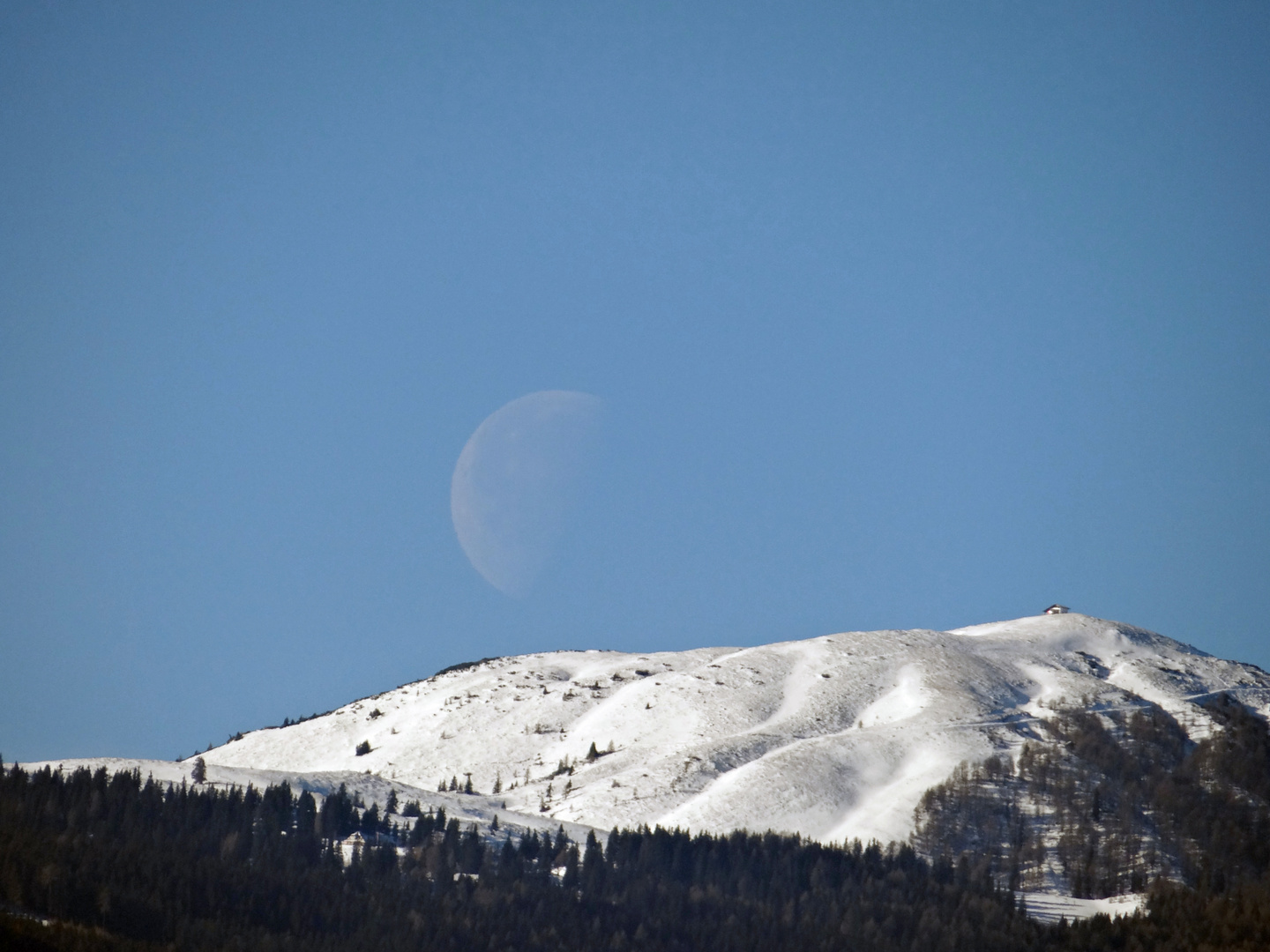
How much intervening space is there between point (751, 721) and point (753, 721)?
18 centimetres

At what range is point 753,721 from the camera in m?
128

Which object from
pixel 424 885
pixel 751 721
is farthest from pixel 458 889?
pixel 751 721

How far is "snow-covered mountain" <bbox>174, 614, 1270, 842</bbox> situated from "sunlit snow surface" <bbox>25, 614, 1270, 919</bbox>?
0.94ft

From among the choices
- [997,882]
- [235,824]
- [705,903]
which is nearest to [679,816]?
[705,903]

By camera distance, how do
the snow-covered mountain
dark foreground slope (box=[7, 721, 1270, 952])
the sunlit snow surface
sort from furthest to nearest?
the snow-covered mountain, the sunlit snow surface, dark foreground slope (box=[7, 721, 1270, 952])

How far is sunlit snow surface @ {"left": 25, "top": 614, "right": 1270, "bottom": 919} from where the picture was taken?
10394cm

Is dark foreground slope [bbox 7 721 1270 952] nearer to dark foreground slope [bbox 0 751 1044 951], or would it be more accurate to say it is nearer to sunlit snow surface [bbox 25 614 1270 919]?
dark foreground slope [bbox 0 751 1044 951]

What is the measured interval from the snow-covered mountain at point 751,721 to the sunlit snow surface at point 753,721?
0.94 ft

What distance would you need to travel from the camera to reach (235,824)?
8294 cm

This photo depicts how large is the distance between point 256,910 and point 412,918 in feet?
30.4

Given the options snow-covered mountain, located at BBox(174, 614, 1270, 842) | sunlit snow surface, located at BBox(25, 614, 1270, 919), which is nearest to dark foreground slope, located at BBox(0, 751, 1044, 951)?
sunlit snow surface, located at BBox(25, 614, 1270, 919)

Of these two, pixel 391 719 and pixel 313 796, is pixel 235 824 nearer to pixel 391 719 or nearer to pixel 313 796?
pixel 313 796

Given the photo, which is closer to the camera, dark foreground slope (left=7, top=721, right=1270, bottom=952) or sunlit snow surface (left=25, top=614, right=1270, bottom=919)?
dark foreground slope (left=7, top=721, right=1270, bottom=952)

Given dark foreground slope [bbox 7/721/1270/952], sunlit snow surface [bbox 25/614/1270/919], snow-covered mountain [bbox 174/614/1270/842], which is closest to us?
dark foreground slope [bbox 7/721/1270/952]
